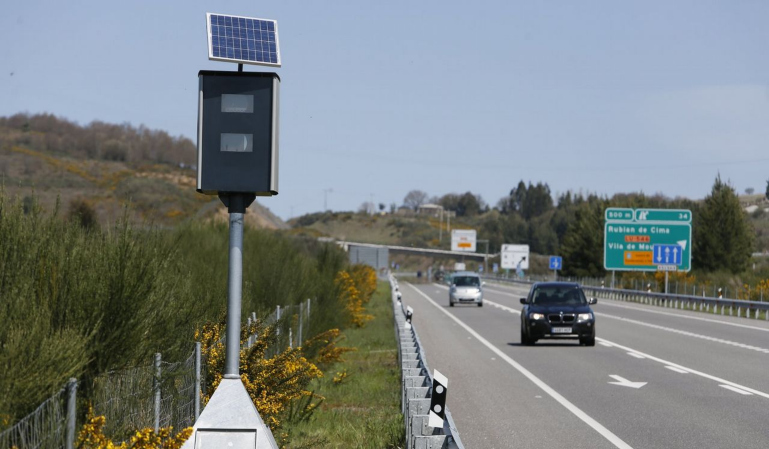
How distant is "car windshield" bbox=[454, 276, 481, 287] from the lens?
57.2m

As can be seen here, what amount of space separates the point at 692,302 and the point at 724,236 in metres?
34.3

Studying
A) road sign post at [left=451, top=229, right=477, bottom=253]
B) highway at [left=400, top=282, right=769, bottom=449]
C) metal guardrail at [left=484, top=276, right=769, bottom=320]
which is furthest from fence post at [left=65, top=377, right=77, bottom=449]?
road sign post at [left=451, top=229, right=477, bottom=253]

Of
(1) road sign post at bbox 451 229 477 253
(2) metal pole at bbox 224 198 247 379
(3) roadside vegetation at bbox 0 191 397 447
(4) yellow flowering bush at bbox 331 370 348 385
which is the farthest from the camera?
(1) road sign post at bbox 451 229 477 253

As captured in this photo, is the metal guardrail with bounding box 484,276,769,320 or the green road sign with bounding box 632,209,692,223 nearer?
the metal guardrail with bounding box 484,276,769,320

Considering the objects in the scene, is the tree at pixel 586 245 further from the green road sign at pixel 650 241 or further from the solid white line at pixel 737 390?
the solid white line at pixel 737 390

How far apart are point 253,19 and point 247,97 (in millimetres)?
1379

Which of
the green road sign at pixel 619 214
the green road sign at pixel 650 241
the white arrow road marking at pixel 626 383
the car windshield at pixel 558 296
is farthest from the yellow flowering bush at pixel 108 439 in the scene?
the green road sign at pixel 619 214

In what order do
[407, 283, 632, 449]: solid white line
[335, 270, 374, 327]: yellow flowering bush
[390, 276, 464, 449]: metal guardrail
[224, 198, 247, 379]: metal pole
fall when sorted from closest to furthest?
[224, 198, 247, 379]: metal pole
[390, 276, 464, 449]: metal guardrail
[407, 283, 632, 449]: solid white line
[335, 270, 374, 327]: yellow flowering bush

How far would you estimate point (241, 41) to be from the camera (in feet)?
30.9

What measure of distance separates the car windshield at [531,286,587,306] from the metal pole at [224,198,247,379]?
20.1 metres

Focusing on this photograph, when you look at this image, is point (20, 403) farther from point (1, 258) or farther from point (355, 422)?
point (355, 422)

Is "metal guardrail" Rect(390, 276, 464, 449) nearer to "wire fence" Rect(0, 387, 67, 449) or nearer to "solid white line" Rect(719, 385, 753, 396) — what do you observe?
"wire fence" Rect(0, 387, 67, 449)

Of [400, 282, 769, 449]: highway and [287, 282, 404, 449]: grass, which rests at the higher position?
[400, 282, 769, 449]: highway

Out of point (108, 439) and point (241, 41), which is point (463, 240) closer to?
point (241, 41)
